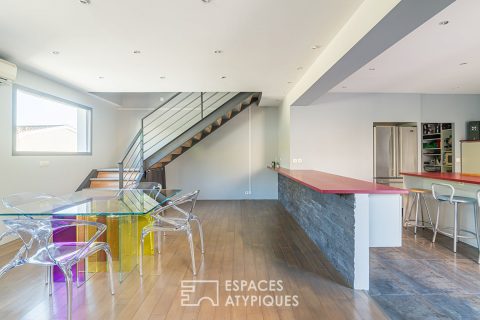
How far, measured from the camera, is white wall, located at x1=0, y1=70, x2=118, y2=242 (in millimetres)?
3750

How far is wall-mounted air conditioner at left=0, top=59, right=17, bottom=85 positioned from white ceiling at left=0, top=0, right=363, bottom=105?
0.15 meters

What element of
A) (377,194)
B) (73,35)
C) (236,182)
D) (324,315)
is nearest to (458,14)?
(377,194)

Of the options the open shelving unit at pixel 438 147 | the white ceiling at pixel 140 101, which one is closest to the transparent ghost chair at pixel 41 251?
the white ceiling at pixel 140 101

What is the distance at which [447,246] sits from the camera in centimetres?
359

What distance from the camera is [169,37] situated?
2.98 m

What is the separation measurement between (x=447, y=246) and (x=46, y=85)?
6681 mm

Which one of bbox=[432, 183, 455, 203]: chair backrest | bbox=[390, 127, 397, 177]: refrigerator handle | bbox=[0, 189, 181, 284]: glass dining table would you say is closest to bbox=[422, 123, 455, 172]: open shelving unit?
bbox=[390, 127, 397, 177]: refrigerator handle

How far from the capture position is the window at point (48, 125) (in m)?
4.09

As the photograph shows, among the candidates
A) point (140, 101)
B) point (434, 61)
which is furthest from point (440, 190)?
point (140, 101)

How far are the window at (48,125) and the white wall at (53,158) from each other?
0.11 m

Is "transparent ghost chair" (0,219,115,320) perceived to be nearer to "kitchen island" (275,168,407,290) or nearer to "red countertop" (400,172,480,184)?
"kitchen island" (275,168,407,290)

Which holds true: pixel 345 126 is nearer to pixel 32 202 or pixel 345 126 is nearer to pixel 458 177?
pixel 458 177

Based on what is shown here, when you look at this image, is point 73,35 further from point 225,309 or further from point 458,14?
point 458,14

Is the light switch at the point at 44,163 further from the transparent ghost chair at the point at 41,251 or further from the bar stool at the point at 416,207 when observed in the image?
the bar stool at the point at 416,207
